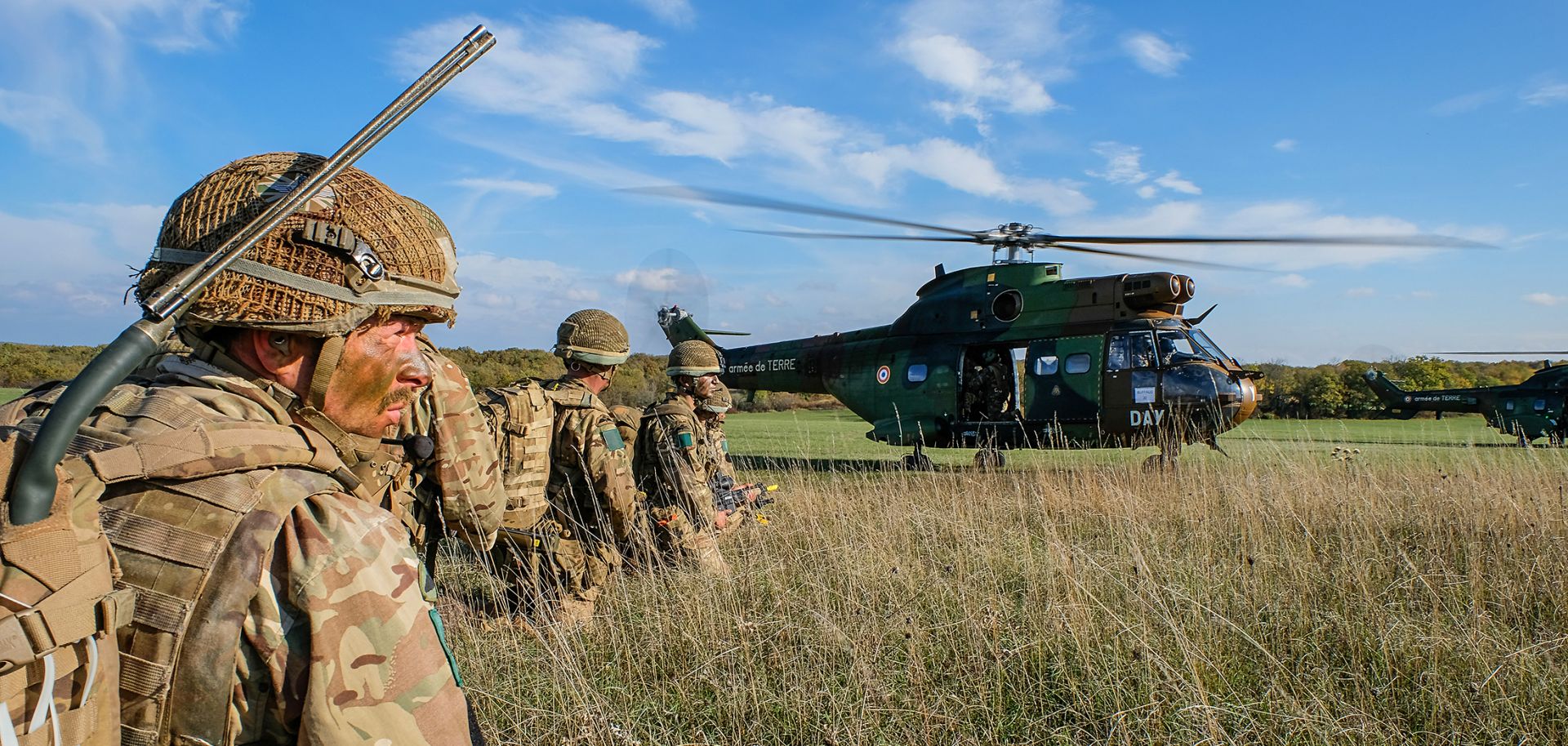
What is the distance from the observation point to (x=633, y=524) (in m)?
5.20

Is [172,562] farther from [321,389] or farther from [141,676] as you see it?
[321,389]

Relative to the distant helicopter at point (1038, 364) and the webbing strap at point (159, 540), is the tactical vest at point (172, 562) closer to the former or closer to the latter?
the webbing strap at point (159, 540)

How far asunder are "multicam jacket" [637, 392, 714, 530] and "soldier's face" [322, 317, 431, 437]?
153 inches

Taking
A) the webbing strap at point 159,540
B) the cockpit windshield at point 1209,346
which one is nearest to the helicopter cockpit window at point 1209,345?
the cockpit windshield at point 1209,346

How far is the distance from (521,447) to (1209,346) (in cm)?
957

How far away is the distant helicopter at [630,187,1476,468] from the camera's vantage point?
10.7m

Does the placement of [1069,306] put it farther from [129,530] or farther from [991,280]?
[129,530]

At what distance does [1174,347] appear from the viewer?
10.8 m

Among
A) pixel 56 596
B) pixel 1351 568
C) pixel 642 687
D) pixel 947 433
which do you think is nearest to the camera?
pixel 56 596

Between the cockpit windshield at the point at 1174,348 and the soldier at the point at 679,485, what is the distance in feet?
22.8

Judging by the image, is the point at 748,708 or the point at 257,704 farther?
the point at 748,708

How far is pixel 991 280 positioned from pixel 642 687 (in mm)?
9449

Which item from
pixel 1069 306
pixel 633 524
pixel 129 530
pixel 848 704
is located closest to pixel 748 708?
pixel 848 704

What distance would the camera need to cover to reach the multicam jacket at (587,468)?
480cm
